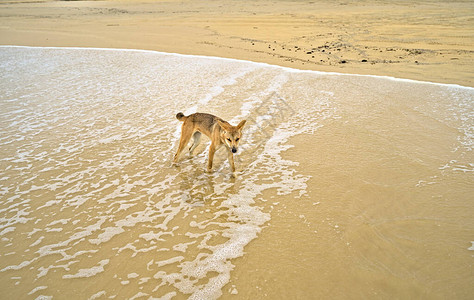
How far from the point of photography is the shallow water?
3135 millimetres

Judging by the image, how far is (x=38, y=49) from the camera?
15.5m

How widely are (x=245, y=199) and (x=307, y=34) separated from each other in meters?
15.8

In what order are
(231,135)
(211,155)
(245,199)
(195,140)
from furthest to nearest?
(195,140)
(211,155)
(231,135)
(245,199)

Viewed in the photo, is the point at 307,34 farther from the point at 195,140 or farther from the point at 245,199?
the point at 245,199

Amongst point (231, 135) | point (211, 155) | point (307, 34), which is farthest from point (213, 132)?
point (307, 34)

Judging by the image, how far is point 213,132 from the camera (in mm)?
5316

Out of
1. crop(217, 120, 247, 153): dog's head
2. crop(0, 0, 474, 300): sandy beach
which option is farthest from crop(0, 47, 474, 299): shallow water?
crop(217, 120, 247, 153): dog's head

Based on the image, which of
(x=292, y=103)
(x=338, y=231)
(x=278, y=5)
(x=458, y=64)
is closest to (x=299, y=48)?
(x=458, y=64)

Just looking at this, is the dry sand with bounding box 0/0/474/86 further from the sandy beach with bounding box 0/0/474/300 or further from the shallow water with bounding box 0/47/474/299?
the shallow water with bounding box 0/47/474/299

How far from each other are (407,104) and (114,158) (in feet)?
25.2

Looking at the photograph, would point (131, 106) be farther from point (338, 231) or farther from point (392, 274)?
point (392, 274)

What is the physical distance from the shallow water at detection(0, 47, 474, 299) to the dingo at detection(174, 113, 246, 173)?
37 centimetres

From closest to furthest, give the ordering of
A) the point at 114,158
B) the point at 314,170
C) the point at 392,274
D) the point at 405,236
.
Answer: the point at 392,274
the point at 405,236
the point at 314,170
the point at 114,158

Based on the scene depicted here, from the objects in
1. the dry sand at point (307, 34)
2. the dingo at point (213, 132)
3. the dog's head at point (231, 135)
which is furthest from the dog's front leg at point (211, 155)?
the dry sand at point (307, 34)
